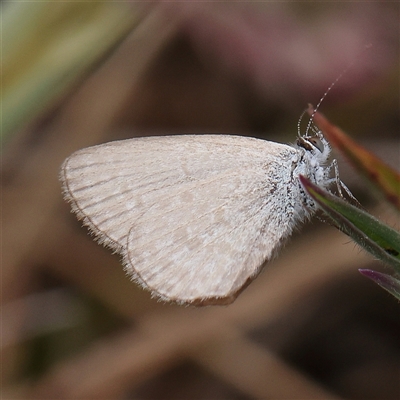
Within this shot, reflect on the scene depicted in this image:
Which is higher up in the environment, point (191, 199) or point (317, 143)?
point (191, 199)

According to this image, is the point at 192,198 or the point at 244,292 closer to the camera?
the point at 192,198

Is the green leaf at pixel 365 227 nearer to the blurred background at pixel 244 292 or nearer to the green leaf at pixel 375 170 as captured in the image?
the green leaf at pixel 375 170

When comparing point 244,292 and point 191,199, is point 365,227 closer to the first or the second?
point 191,199

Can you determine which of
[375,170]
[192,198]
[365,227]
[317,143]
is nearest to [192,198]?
[192,198]

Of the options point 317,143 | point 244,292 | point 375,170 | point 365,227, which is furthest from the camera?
point 244,292

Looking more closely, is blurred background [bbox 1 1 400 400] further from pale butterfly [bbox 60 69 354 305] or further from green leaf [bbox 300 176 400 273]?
green leaf [bbox 300 176 400 273]

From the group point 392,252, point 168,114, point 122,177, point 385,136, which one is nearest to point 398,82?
point 385,136

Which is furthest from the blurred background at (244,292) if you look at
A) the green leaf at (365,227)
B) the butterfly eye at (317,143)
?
the green leaf at (365,227)
